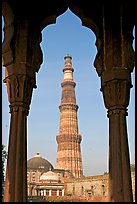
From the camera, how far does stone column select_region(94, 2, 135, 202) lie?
20.4ft

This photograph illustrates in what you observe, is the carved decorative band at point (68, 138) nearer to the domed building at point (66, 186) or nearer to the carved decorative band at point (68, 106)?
the carved decorative band at point (68, 106)

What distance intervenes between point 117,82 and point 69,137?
309 feet

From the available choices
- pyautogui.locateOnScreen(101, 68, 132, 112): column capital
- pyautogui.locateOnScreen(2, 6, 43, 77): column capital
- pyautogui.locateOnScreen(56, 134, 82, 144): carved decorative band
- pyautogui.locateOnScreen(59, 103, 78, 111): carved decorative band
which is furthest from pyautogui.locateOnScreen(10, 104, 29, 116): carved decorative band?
pyautogui.locateOnScreen(59, 103, 78, 111): carved decorative band

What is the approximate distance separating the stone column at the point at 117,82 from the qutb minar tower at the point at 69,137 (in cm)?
9368

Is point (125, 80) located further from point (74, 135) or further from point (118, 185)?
point (74, 135)

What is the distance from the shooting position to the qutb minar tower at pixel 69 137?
100625 mm

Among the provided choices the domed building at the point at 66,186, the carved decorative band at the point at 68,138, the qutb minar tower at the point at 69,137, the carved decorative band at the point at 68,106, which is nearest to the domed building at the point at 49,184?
the domed building at the point at 66,186

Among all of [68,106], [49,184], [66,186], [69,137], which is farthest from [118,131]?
[68,106]

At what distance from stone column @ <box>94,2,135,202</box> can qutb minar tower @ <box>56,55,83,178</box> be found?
93.7 meters

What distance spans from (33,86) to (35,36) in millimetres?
1002

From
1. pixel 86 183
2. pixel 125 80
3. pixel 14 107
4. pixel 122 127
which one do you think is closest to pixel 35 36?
pixel 14 107

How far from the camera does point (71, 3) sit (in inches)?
285

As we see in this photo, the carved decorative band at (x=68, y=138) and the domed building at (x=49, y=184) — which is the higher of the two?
the carved decorative band at (x=68, y=138)

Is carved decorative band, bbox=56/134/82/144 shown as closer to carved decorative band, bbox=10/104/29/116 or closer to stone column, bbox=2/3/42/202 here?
stone column, bbox=2/3/42/202
